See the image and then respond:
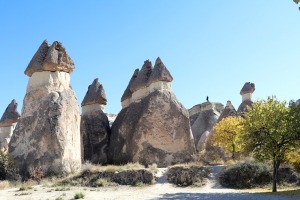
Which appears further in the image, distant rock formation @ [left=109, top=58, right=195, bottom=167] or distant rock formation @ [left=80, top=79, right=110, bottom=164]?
distant rock formation @ [left=80, top=79, right=110, bottom=164]

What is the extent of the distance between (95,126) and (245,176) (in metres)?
13.3

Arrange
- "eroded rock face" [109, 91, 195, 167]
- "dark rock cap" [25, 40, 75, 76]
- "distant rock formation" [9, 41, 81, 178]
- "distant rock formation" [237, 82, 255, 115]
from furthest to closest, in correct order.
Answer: "distant rock formation" [237, 82, 255, 115] → "eroded rock face" [109, 91, 195, 167] → "dark rock cap" [25, 40, 75, 76] → "distant rock formation" [9, 41, 81, 178]

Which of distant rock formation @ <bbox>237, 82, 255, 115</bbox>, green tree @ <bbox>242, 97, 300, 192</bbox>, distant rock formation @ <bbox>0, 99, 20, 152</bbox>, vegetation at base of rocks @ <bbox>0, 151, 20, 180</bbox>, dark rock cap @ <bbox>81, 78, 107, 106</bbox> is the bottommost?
vegetation at base of rocks @ <bbox>0, 151, 20, 180</bbox>

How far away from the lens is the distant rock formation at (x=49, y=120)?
1905 centimetres

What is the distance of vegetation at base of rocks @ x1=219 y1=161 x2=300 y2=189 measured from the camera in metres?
19.0

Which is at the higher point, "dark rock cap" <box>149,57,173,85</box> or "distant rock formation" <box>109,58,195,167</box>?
"dark rock cap" <box>149,57,173,85</box>

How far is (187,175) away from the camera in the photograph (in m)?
19.1

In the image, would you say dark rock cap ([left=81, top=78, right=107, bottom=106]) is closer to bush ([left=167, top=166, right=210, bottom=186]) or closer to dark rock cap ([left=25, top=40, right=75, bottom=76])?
dark rock cap ([left=25, top=40, right=75, bottom=76])

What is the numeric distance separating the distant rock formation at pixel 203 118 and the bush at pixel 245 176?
16831mm

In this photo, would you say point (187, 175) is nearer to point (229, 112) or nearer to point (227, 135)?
point (227, 135)

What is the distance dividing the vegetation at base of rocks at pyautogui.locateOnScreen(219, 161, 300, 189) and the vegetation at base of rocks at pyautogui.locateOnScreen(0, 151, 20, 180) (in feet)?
32.9

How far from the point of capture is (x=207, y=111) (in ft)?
135

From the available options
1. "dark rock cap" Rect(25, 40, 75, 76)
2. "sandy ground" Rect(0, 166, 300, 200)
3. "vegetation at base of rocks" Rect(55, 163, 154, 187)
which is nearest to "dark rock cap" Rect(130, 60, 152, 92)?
"dark rock cap" Rect(25, 40, 75, 76)

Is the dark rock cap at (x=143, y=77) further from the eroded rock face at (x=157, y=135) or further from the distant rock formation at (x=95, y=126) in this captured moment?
the distant rock formation at (x=95, y=126)
